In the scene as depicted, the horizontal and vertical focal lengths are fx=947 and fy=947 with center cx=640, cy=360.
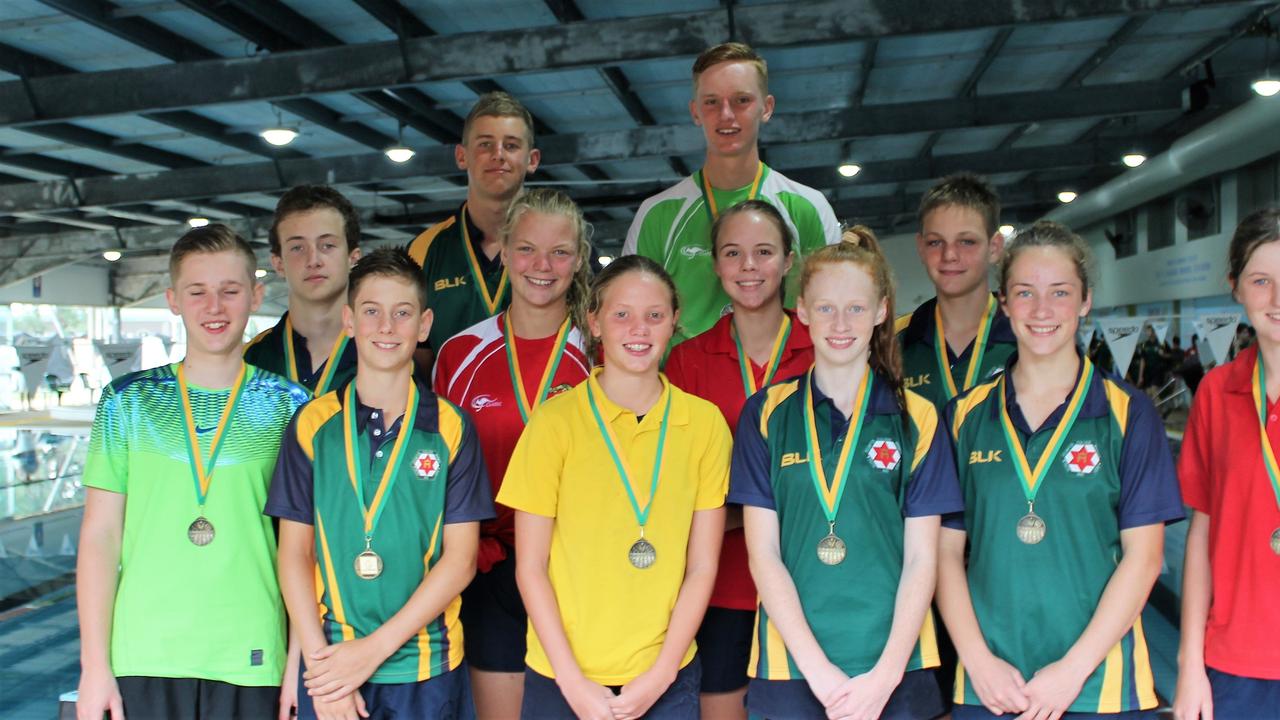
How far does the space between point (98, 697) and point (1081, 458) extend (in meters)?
2.55

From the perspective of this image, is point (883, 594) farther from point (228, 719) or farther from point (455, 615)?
point (228, 719)

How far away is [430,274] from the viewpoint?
362 centimetres

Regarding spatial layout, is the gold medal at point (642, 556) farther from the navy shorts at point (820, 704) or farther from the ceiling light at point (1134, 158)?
the ceiling light at point (1134, 158)

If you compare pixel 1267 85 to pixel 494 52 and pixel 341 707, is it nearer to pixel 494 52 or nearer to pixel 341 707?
pixel 494 52

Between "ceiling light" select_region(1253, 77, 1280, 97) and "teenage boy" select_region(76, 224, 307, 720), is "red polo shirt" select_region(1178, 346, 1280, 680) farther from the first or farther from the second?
"ceiling light" select_region(1253, 77, 1280, 97)

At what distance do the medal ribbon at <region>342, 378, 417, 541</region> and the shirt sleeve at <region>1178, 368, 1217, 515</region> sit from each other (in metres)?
2.10

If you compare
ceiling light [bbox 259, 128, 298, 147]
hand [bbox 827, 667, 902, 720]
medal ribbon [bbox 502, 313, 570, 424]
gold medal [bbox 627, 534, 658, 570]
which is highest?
ceiling light [bbox 259, 128, 298, 147]

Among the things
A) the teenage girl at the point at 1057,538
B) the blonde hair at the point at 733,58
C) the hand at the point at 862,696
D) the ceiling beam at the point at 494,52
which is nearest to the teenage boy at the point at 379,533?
the hand at the point at 862,696

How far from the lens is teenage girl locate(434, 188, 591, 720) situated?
9.32 ft

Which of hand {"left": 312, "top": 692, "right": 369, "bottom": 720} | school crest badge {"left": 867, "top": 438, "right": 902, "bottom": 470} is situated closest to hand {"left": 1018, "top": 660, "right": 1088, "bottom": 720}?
school crest badge {"left": 867, "top": 438, "right": 902, "bottom": 470}

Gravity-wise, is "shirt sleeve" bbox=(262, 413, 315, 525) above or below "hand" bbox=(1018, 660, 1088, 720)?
above

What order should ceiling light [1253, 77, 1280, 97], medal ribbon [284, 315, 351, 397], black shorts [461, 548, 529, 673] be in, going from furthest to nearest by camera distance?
ceiling light [1253, 77, 1280, 97], medal ribbon [284, 315, 351, 397], black shorts [461, 548, 529, 673]

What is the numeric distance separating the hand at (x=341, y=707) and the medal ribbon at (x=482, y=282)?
4.93 ft

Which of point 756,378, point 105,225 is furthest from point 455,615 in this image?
point 105,225
